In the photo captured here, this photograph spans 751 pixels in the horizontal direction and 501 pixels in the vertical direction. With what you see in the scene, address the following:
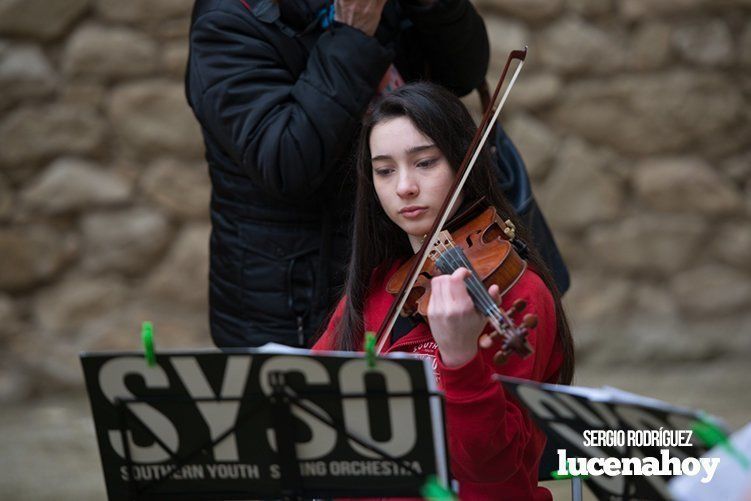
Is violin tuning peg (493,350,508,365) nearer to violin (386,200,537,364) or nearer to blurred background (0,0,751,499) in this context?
violin (386,200,537,364)

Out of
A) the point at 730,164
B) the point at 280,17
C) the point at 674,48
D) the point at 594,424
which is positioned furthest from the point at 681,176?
the point at 594,424

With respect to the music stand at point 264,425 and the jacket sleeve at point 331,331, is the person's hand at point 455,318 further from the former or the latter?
the jacket sleeve at point 331,331

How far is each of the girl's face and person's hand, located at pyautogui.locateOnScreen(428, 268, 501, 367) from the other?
→ 0.26 metres

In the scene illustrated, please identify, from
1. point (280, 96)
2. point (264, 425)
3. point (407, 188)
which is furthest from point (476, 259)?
point (280, 96)

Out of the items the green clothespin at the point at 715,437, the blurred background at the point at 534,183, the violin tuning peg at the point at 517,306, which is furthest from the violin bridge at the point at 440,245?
the blurred background at the point at 534,183

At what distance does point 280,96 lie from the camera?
2.00 metres

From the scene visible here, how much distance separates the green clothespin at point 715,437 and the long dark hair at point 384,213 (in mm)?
606

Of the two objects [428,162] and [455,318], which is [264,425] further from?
[428,162]

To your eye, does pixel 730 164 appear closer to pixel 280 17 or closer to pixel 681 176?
pixel 681 176

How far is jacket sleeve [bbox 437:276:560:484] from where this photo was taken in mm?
1547

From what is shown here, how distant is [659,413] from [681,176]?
2645 mm

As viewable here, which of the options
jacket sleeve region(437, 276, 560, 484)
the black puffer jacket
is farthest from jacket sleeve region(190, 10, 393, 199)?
jacket sleeve region(437, 276, 560, 484)

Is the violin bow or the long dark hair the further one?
the long dark hair

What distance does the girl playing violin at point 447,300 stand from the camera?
5.03 feet
